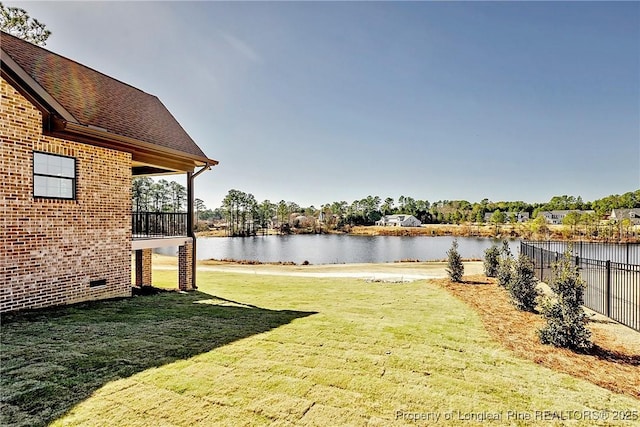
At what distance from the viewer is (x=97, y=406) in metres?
3.00

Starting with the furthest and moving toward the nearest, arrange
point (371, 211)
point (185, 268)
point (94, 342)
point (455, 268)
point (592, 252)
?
point (371, 211), point (592, 252), point (455, 268), point (185, 268), point (94, 342)

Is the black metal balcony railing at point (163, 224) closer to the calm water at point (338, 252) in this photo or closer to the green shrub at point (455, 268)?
the green shrub at point (455, 268)

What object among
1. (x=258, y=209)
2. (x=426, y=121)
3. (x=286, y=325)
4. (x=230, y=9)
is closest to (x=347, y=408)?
(x=286, y=325)

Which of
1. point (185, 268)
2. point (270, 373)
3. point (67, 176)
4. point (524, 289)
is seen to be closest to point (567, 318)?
point (524, 289)

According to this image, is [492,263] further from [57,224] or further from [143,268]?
[57,224]

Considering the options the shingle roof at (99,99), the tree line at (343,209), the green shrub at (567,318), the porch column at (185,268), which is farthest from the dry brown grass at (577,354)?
the tree line at (343,209)

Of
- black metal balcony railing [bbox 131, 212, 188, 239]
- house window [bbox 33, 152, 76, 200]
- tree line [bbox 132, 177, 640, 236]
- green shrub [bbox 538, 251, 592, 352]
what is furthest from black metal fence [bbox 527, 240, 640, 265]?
tree line [bbox 132, 177, 640, 236]

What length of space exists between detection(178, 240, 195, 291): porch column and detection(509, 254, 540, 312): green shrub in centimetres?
844

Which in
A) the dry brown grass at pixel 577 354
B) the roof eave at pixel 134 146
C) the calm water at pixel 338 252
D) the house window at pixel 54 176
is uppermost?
the roof eave at pixel 134 146

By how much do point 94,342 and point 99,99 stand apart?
23.0 ft

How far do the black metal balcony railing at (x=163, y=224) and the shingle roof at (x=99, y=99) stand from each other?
6.65 ft

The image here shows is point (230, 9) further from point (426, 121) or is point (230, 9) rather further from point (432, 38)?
point (426, 121)

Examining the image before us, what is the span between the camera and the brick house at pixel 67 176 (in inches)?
243

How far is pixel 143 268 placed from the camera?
1075 cm
